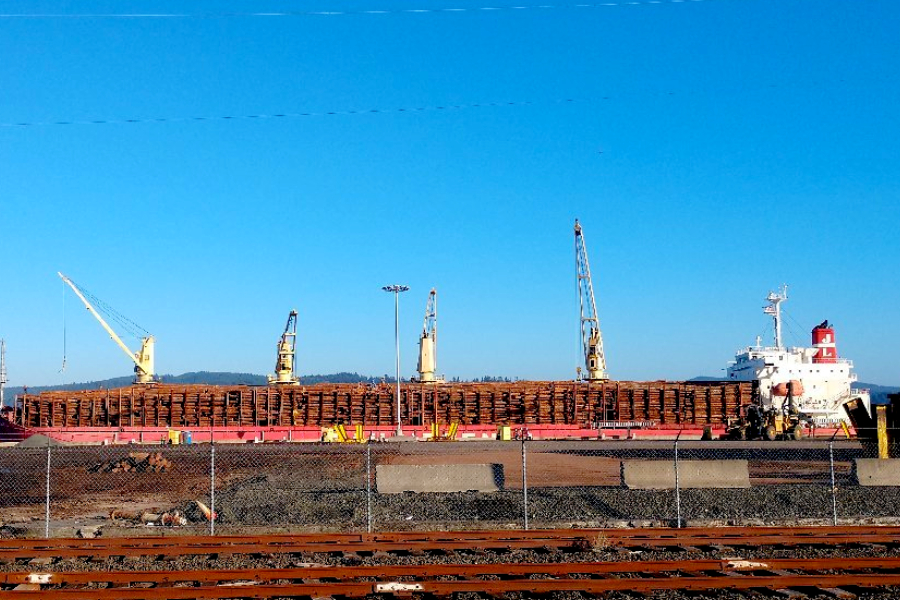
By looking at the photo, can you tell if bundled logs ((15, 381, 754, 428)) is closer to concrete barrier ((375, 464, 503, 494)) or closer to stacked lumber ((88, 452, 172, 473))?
stacked lumber ((88, 452, 172, 473))

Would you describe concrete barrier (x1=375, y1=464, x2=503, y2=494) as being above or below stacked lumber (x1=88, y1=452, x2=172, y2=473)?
above

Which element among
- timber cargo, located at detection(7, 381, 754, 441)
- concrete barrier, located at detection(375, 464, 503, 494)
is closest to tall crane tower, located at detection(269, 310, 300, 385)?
timber cargo, located at detection(7, 381, 754, 441)

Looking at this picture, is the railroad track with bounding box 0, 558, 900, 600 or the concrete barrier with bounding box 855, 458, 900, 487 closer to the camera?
the railroad track with bounding box 0, 558, 900, 600

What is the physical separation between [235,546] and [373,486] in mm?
10626

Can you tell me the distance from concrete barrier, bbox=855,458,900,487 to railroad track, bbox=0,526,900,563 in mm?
4995

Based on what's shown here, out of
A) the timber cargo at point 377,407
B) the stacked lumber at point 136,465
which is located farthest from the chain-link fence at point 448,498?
the timber cargo at point 377,407

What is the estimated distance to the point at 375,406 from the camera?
6838cm

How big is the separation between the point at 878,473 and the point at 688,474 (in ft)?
15.8

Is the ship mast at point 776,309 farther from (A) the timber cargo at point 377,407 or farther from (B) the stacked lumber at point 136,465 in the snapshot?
(B) the stacked lumber at point 136,465

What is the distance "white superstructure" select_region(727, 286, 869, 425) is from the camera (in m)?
65.8

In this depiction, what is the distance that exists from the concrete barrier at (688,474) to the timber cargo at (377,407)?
46303 mm

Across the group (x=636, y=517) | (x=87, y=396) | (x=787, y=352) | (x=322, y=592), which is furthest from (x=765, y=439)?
(x=87, y=396)

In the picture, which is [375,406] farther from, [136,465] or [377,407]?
[136,465]

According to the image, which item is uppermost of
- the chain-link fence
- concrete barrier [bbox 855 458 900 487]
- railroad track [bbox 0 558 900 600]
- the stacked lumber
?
concrete barrier [bbox 855 458 900 487]
